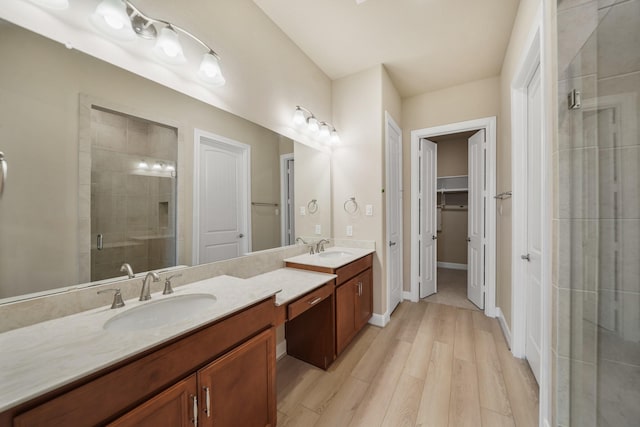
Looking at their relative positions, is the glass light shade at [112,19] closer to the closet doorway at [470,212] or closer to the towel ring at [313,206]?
the towel ring at [313,206]

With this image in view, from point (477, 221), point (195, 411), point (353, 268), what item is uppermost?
point (477, 221)

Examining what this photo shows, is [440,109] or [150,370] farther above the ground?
[440,109]

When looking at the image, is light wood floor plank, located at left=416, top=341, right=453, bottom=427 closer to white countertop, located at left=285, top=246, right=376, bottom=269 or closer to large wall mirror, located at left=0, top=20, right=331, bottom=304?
white countertop, located at left=285, top=246, right=376, bottom=269

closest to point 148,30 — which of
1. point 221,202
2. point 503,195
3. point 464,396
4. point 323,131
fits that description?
point 221,202

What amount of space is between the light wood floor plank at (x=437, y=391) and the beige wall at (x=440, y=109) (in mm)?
1276

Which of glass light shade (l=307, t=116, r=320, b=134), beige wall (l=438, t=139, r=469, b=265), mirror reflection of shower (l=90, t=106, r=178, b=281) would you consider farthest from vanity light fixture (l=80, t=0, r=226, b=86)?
beige wall (l=438, t=139, r=469, b=265)

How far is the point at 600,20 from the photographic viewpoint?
3.20ft

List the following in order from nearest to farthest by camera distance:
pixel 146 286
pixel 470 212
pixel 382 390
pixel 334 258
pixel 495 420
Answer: pixel 146 286
pixel 495 420
pixel 382 390
pixel 334 258
pixel 470 212

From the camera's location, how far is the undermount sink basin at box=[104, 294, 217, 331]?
3.28 ft

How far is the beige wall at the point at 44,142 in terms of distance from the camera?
86 centimetres

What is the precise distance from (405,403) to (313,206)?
1765mm

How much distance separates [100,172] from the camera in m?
1.08

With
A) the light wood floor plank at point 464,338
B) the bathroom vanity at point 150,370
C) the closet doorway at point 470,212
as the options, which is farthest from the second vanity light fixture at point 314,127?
the light wood floor plank at point 464,338

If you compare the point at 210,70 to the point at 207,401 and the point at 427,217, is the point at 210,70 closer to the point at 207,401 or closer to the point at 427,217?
the point at 207,401
